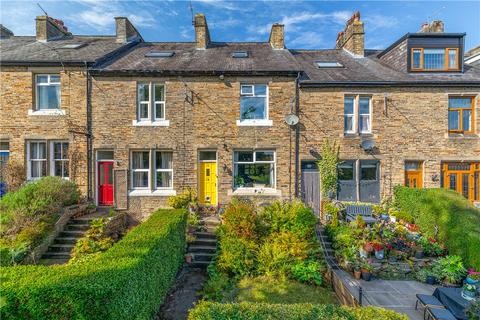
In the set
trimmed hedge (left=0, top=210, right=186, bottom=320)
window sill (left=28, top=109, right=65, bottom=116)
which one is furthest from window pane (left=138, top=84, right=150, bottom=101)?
trimmed hedge (left=0, top=210, right=186, bottom=320)

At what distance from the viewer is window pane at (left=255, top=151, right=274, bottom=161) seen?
11.5m

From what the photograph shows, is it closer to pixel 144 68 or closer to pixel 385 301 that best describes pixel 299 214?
pixel 385 301

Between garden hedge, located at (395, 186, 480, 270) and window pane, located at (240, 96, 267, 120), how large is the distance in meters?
8.18

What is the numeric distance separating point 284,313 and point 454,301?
14.6ft

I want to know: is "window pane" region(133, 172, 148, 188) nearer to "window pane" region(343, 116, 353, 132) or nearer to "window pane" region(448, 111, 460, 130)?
"window pane" region(343, 116, 353, 132)

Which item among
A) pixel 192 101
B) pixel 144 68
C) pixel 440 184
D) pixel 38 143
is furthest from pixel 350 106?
pixel 38 143

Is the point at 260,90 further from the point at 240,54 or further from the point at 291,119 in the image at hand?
the point at 240,54

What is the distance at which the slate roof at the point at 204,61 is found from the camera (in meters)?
11.0

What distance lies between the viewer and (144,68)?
11125 millimetres

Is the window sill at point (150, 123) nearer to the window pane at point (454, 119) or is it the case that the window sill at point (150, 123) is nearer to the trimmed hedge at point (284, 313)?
the trimmed hedge at point (284, 313)

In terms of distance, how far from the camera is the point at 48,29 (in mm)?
13359

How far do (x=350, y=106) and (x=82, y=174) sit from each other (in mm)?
14414

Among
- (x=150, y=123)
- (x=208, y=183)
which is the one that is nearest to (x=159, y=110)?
(x=150, y=123)

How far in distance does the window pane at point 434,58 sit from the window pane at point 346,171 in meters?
7.23
